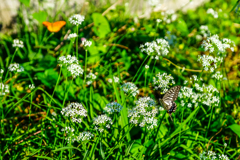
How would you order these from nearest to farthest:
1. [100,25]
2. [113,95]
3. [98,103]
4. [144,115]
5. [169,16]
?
[144,115] < [98,103] < [113,95] < [100,25] < [169,16]

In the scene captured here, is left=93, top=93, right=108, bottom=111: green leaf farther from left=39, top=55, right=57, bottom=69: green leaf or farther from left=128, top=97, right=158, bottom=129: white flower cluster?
left=39, top=55, right=57, bottom=69: green leaf

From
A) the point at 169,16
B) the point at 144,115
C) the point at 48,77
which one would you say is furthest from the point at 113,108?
the point at 169,16

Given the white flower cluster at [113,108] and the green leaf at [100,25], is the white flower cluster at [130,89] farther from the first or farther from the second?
the green leaf at [100,25]

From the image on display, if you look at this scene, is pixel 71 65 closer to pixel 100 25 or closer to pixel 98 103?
pixel 98 103

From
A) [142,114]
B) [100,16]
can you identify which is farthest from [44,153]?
[100,16]

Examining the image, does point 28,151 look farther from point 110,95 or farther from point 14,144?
point 110,95

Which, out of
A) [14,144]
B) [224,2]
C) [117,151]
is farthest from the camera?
[224,2]

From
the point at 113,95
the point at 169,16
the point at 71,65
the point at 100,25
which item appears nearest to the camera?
the point at 71,65

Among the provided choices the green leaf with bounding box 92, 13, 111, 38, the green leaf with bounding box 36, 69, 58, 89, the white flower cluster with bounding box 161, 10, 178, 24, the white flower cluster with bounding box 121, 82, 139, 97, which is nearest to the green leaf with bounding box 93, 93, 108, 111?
the white flower cluster with bounding box 121, 82, 139, 97

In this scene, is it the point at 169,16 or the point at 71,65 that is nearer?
the point at 71,65
